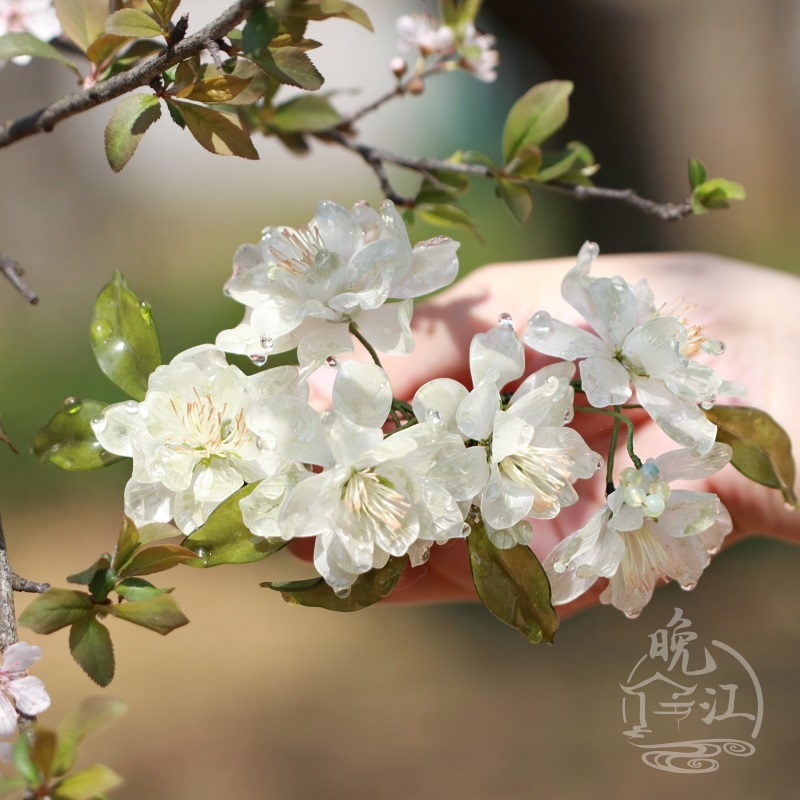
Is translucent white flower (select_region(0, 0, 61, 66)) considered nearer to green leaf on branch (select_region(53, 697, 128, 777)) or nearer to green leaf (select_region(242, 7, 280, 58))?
green leaf (select_region(242, 7, 280, 58))

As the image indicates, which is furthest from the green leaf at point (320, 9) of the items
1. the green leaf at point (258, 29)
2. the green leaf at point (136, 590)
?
the green leaf at point (136, 590)

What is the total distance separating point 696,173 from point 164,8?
0.38 meters

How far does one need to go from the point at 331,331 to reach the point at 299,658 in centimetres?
180

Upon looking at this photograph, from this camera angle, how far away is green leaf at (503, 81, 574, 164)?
579mm

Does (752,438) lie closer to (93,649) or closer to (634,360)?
(634,360)

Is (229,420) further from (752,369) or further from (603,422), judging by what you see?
(752,369)

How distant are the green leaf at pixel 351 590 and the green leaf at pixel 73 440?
10 centimetres

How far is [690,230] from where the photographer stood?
2717mm

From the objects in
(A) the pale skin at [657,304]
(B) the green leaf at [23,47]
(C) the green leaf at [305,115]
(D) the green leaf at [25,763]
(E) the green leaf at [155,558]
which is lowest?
(A) the pale skin at [657,304]

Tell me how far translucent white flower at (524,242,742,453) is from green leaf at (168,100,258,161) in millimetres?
155

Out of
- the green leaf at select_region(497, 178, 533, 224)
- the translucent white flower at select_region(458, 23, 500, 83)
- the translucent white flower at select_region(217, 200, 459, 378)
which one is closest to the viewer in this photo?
the translucent white flower at select_region(217, 200, 459, 378)

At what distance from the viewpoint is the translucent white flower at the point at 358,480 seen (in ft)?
1.07

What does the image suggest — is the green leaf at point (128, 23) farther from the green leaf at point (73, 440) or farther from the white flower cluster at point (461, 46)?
the white flower cluster at point (461, 46)

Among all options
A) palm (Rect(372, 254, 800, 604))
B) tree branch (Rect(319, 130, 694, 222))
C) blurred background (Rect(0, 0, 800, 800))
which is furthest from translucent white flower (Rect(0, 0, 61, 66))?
blurred background (Rect(0, 0, 800, 800))
